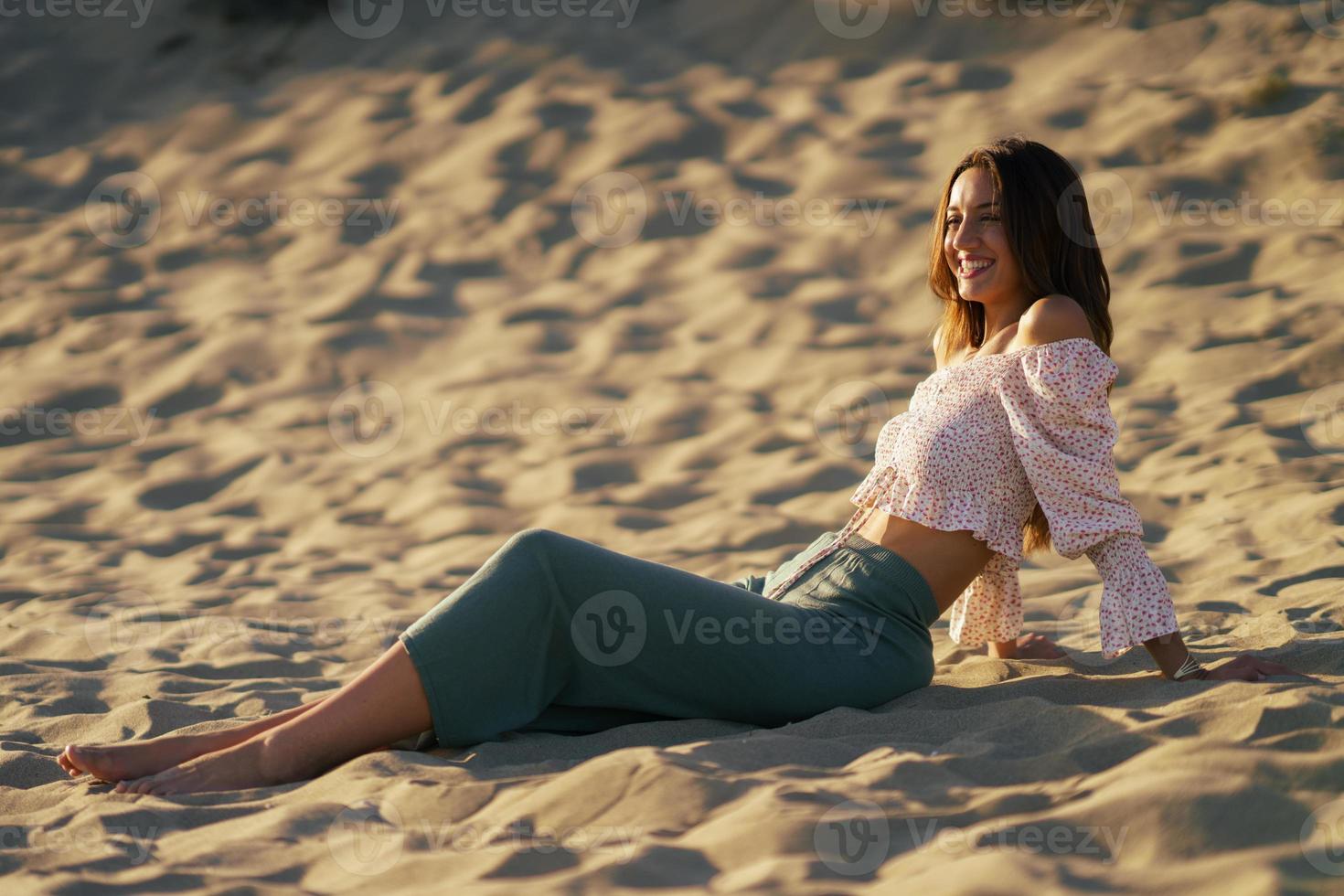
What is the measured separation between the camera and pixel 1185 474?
Answer: 3992mm

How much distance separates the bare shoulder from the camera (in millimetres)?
2359

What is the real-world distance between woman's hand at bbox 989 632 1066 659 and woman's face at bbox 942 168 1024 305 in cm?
72

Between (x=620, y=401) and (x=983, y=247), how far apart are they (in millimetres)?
2933

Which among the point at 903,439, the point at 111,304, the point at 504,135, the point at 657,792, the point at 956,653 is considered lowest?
the point at 956,653

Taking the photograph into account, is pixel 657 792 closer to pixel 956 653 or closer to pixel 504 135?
pixel 956 653

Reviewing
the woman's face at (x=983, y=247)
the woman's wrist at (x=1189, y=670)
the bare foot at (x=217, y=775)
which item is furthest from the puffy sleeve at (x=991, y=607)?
the bare foot at (x=217, y=775)

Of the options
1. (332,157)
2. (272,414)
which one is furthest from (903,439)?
(332,157)

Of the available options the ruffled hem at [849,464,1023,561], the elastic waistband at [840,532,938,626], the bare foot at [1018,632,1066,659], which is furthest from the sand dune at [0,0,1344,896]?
the ruffled hem at [849,464,1023,561]

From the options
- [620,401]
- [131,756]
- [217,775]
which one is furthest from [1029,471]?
[620,401]

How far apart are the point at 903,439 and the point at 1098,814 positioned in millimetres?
997

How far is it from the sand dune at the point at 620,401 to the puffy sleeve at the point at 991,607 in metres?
0.08

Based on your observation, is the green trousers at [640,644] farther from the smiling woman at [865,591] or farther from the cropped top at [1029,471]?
the cropped top at [1029,471]

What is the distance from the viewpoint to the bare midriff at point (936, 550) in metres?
2.38

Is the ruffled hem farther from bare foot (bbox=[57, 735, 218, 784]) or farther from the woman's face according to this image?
bare foot (bbox=[57, 735, 218, 784])
